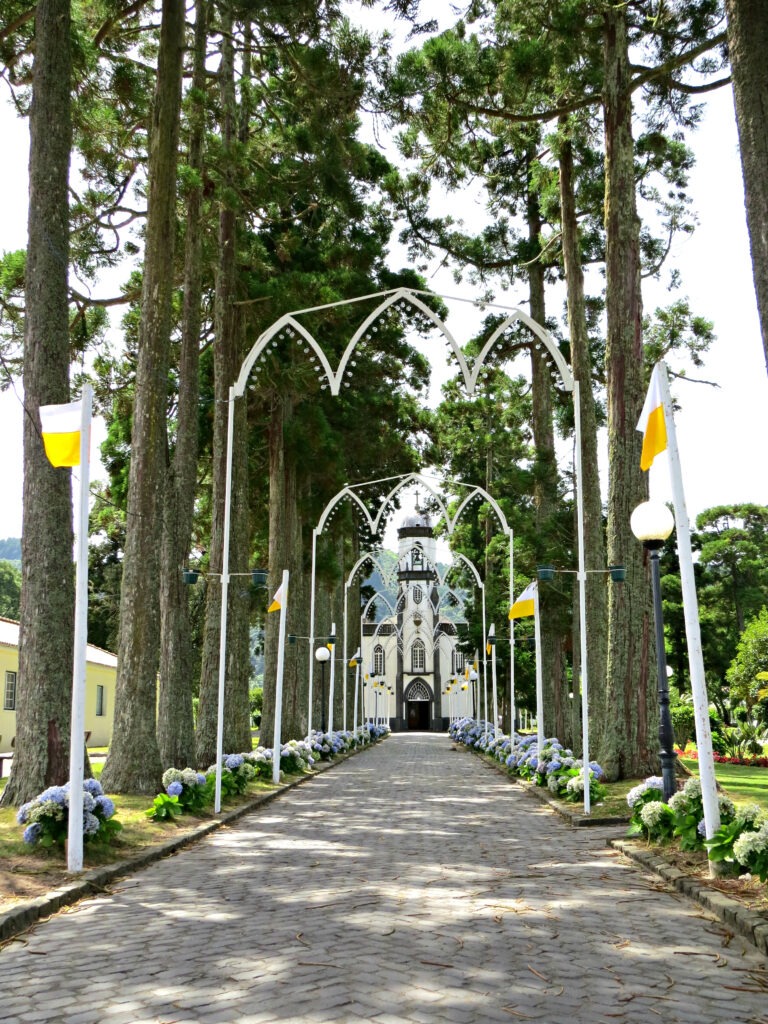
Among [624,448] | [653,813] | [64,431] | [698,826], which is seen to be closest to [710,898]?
[698,826]

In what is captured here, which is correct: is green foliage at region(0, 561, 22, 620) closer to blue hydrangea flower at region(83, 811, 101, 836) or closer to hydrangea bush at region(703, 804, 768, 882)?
blue hydrangea flower at region(83, 811, 101, 836)

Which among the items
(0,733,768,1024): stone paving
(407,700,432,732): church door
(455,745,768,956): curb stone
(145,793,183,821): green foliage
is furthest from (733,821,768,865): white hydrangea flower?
(407,700,432,732): church door

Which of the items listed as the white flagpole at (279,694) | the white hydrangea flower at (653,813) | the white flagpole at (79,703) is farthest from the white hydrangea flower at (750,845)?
the white flagpole at (279,694)

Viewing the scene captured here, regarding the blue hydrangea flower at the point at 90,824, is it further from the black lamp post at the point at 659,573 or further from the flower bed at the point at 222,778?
the black lamp post at the point at 659,573

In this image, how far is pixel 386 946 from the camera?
527 centimetres

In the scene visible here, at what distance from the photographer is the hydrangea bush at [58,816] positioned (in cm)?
782

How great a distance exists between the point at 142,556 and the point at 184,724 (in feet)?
11.3

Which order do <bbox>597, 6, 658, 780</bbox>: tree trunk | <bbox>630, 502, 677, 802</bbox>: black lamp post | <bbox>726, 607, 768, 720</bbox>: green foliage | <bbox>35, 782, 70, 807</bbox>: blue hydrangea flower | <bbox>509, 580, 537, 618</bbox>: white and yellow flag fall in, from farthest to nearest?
<bbox>726, 607, 768, 720</bbox>: green foliage, <bbox>509, 580, 537, 618</bbox>: white and yellow flag, <bbox>597, 6, 658, 780</bbox>: tree trunk, <bbox>630, 502, 677, 802</bbox>: black lamp post, <bbox>35, 782, 70, 807</bbox>: blue hydrangea flower

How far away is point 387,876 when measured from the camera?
7.70 metres

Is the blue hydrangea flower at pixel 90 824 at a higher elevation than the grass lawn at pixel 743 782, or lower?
higher

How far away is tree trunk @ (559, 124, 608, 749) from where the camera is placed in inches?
657

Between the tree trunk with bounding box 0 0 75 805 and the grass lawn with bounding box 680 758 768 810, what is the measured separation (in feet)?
23.2

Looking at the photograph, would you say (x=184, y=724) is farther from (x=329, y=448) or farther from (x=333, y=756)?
(x=333, y=756)

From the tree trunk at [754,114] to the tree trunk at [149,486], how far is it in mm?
7868
